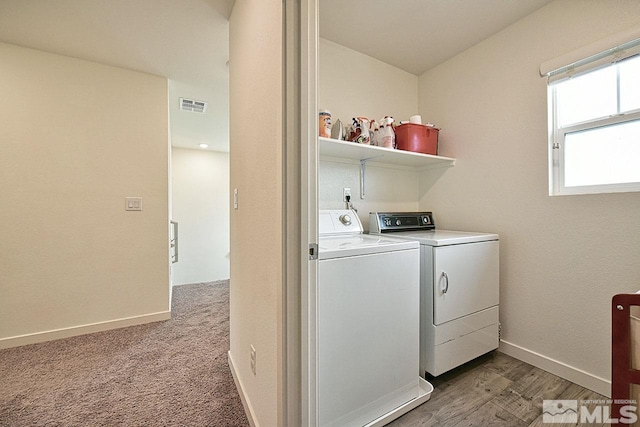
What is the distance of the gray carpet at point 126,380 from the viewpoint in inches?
52.9

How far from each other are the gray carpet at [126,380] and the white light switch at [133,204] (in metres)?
1.12

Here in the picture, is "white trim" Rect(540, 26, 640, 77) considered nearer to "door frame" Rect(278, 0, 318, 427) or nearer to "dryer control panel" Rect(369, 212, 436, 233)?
"dryer control panel" Rect(369, 212, 436, 233)

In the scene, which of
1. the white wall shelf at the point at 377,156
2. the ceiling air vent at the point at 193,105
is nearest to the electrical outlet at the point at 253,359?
the white wall shelf at the point at 377,156

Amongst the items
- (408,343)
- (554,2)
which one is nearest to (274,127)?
(408,343)

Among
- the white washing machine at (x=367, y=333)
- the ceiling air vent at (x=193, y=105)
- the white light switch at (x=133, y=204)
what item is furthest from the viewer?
the ceiling air vent at (x=193, y=105)

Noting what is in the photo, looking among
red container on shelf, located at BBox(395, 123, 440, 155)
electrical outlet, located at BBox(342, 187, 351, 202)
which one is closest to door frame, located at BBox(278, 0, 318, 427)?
electrical outlet, located at BBox(342, 187, 351, 202)

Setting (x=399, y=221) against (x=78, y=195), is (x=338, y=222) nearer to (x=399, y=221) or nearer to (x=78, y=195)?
(x=399, y=221)

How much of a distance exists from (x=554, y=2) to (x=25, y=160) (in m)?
4.08

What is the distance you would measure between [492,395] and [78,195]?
3.46 m

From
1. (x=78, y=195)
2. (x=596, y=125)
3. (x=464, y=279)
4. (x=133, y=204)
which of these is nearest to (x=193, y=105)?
(x=133, y=204)

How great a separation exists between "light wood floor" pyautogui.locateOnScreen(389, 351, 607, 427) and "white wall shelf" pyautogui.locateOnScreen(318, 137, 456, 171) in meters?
1.56

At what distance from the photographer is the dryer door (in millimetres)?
1510

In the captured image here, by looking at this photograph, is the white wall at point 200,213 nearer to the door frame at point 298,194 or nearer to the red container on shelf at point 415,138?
the red container on shelf at point 415,138

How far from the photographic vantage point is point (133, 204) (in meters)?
2.44
